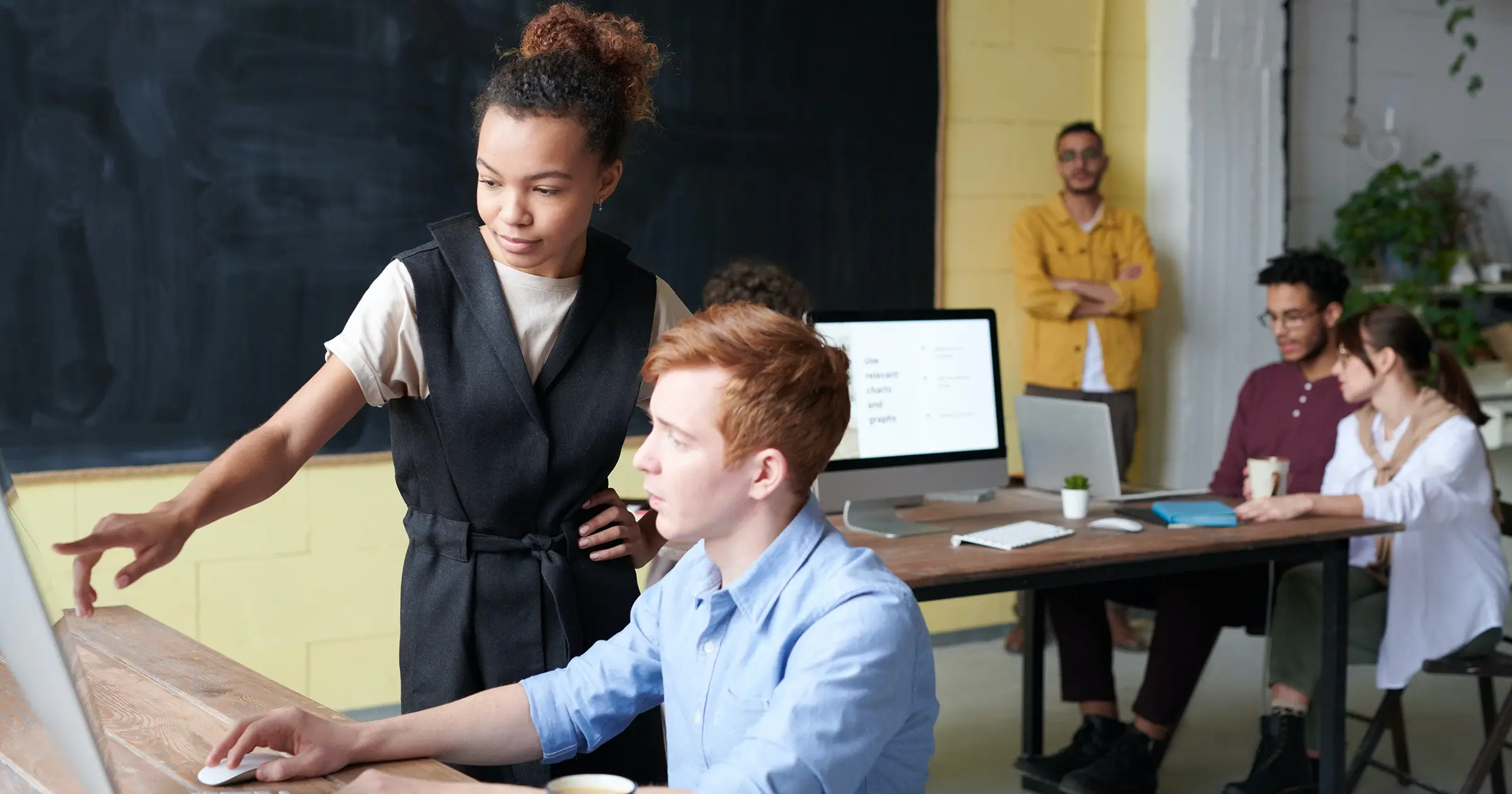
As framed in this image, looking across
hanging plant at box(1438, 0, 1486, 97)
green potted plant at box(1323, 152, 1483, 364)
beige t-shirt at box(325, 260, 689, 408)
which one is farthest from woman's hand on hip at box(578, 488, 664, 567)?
hanging plant at box(1438, 0, 1486, 97)

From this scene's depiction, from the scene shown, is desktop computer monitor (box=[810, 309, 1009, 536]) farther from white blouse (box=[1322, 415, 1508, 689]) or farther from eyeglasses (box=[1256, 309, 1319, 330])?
eyeglasses (box=[1256, 309, 1319, 330])

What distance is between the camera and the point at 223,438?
3623mm

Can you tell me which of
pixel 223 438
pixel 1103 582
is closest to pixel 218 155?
pixel 223 438

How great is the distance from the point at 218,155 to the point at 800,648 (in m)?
2.80

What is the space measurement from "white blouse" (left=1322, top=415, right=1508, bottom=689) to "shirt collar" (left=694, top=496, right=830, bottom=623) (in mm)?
2074

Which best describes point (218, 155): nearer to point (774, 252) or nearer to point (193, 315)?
point (193, 315)

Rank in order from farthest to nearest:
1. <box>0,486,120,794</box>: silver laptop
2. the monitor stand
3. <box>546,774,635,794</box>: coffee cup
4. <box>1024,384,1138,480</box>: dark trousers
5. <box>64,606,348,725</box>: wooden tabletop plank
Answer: <box>1024,384,1138,480</box>: dark trousers < the monitor stand < <box>64,606,348,725</box>: wooden tabletop plank < <box>546,774,635,794</box>: coffee cup < <box>0,486,120,794</box>: silver laptop

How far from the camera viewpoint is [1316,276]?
3.67 metres

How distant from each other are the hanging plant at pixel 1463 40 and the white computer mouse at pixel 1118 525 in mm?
3116

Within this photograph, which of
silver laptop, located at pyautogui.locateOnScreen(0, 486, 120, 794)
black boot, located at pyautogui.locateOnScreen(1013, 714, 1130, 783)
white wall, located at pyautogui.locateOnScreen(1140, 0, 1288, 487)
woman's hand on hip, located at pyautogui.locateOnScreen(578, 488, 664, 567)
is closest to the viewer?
silver laptop, located at pyautogui.locateOnScreen(0, 486, 120, 794)

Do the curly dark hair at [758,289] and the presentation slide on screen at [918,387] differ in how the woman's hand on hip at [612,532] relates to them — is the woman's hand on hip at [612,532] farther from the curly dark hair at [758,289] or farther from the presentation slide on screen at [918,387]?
the curly dark hair at [758,289]

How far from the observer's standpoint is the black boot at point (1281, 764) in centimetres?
312

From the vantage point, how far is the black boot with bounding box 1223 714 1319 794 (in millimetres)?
3119

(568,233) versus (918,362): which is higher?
(568,233)
